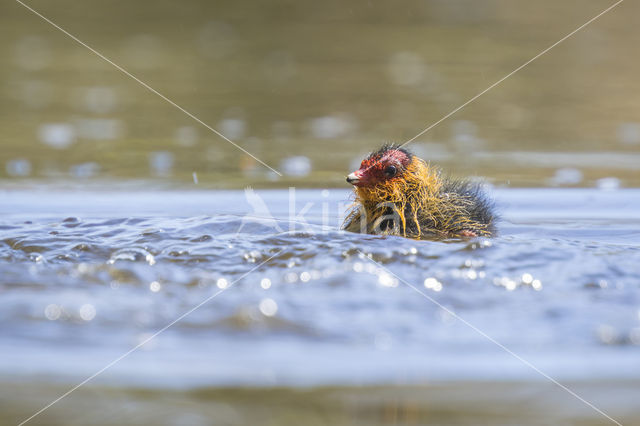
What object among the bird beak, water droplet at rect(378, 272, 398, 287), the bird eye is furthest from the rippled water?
the bird eye

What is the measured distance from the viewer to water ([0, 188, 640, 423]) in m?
2.39

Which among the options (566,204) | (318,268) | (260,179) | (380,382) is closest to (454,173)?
(566,204)

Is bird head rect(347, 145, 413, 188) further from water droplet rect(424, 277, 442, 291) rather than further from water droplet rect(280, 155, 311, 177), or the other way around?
water droplet rect(280, 155, 311, 177)

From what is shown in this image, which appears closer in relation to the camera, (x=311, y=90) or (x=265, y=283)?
(x=265, y=283)

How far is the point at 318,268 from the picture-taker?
334cm

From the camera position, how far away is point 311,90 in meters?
8.24

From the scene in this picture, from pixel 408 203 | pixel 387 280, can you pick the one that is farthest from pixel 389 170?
pixel 387 280

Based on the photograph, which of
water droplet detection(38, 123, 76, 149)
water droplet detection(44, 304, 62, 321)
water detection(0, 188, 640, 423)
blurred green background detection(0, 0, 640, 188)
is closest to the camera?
water detection(0, 188, 640, 423)

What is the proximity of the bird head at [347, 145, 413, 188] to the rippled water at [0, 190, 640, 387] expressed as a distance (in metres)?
0.56

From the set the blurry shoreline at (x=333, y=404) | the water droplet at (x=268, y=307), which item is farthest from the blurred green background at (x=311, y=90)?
the blurry shoreline at (x=333, y=404)

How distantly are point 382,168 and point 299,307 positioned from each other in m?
1.67

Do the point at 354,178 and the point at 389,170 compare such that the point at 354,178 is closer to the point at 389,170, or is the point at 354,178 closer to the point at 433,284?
the point at 389,170

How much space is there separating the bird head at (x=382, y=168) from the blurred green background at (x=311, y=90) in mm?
1887

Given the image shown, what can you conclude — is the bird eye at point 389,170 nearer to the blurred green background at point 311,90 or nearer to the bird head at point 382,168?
the bird head at point 382,168
